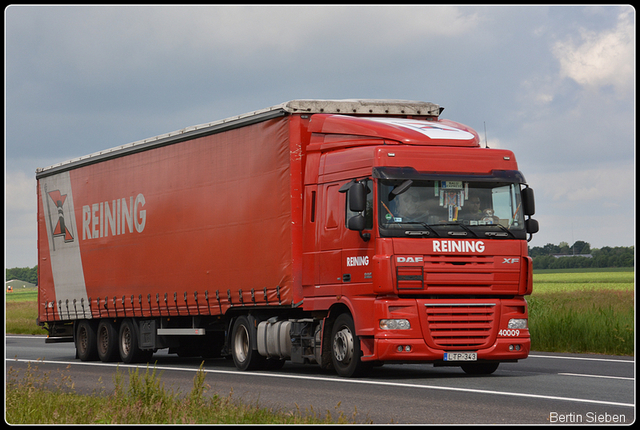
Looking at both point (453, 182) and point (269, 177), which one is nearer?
point (453, 182)

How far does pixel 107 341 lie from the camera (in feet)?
71.4

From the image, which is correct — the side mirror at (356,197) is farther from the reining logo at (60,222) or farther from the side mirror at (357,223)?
the reining logo at (60,222)

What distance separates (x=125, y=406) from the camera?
9.95 m

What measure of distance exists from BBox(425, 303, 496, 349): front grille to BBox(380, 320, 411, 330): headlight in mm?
360

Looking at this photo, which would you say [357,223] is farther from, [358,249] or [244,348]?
[244,348]

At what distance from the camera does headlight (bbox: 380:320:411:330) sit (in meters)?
13.8

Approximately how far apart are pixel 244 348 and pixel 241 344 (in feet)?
0.45

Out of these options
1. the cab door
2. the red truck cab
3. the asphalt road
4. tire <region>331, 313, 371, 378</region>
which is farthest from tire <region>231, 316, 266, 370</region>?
the cab door

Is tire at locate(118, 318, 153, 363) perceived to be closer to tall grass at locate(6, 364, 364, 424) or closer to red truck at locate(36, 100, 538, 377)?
red truck at locate(36, 100, 538, 377)

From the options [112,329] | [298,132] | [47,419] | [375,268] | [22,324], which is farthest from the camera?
[22,324]

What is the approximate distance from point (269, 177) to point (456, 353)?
14.9 ft

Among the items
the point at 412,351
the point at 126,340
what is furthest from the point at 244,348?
the point at 126,340

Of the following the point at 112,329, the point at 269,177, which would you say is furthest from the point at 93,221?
the point at 269,177

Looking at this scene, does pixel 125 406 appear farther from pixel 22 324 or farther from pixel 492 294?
pixel 22 324
